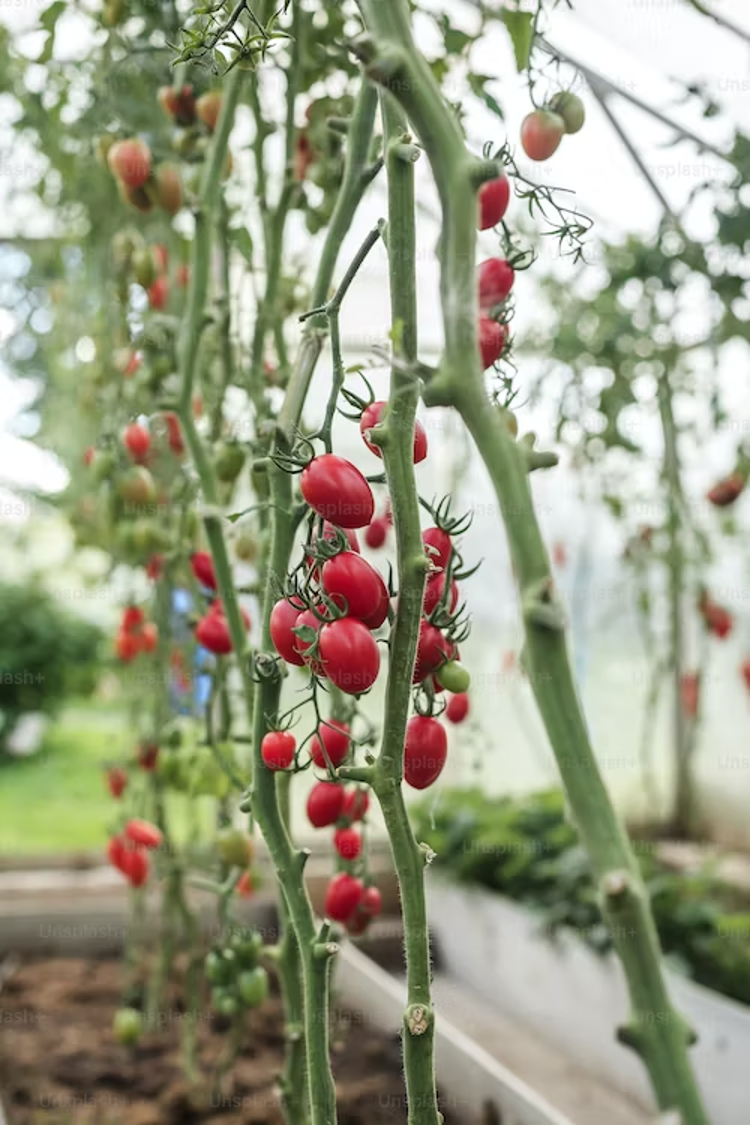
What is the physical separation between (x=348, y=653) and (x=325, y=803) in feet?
1.02

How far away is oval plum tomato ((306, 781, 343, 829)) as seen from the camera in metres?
0.79

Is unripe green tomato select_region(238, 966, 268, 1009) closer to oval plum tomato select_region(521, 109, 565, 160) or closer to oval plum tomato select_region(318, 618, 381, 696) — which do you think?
oval plum tomato select_region(318, 618, 381, 696)

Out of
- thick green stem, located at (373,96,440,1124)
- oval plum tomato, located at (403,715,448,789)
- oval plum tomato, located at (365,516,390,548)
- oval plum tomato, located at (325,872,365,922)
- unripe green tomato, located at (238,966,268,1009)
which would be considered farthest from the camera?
unripe green tomato, located at (238,966,268,1009)

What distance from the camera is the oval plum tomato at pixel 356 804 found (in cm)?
87

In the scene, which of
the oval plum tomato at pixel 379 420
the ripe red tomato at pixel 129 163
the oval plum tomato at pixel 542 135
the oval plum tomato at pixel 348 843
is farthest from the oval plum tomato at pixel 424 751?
the ripe red tomato at pixel 129 163

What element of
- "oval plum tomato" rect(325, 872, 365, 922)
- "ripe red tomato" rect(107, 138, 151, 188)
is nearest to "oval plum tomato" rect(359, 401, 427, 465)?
"oval plum tomato" rect(325, 872, 365, 922)

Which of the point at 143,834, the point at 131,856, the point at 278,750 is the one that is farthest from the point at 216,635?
the point at 131,856

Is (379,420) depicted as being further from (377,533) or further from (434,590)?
(377,533)

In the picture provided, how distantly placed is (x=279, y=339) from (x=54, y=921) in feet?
4.91

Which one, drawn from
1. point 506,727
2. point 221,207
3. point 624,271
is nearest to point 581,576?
point 506,727

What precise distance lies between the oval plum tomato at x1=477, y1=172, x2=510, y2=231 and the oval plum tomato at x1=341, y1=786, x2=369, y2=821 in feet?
1.56

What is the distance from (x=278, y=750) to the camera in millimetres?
650

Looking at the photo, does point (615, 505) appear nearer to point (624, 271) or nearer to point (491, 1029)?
point (624, 271)

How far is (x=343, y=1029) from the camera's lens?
5.16ft
